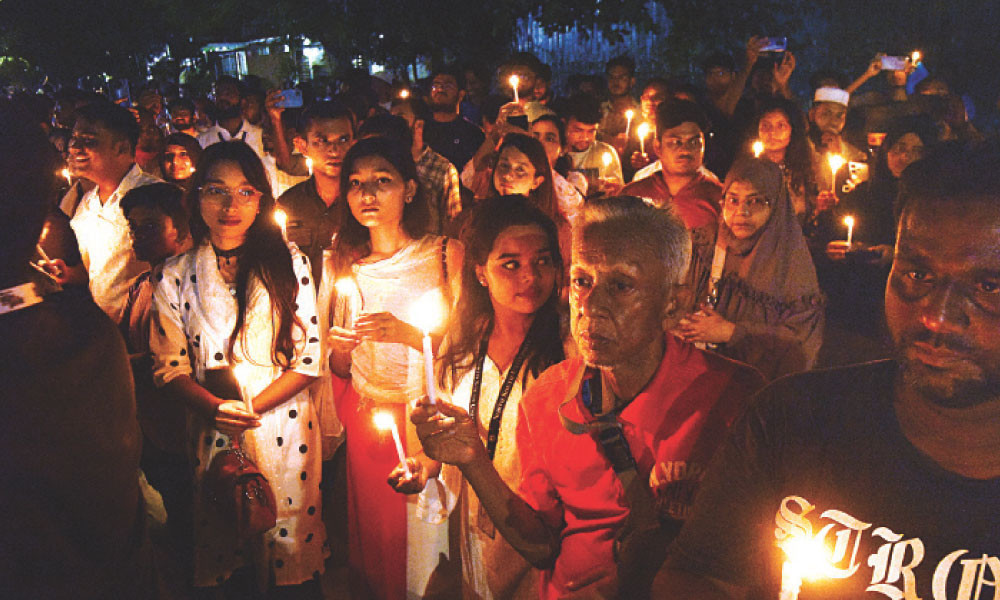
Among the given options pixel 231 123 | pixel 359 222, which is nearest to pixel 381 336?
pixel 359 222

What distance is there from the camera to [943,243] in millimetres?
1392

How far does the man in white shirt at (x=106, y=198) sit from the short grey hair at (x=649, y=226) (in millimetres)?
3769

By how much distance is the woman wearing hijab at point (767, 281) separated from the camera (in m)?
3.60

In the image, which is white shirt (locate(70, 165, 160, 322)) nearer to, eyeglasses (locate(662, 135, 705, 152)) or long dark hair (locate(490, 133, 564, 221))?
long dark hair (locate(490, 133, 564, 221))

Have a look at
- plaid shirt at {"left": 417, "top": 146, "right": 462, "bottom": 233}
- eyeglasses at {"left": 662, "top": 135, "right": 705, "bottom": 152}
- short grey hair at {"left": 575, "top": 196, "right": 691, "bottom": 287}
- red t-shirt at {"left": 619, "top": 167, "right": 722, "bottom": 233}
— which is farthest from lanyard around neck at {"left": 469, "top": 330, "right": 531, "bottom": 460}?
eyeglasses at {"left": 662, "top": 135, "right": 705, "bottom": 152}

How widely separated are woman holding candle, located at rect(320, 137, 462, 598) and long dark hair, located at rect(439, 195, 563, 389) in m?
0.49

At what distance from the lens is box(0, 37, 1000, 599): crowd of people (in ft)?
4.72

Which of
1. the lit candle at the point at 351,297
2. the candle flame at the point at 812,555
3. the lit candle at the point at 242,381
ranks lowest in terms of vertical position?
the lit candle at the point at 242,381

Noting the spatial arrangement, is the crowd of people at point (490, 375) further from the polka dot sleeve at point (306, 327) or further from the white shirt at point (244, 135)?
the white shirt at point (244, 135)

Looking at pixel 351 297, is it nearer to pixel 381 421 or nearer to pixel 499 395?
pixel 381 421

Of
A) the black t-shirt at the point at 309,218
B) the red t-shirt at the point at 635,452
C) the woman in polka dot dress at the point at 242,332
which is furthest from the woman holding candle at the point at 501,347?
the black t-shirt at the point at 309,218

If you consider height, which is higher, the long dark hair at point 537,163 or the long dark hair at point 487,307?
the long dark hair at point 537,163

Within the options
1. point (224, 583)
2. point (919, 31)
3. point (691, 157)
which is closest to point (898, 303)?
point (691, 157)

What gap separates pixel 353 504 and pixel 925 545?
2708 mm
